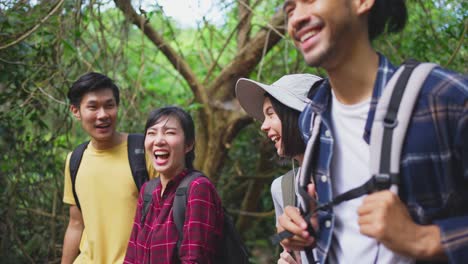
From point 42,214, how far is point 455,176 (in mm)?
4489

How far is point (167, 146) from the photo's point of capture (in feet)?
9.95

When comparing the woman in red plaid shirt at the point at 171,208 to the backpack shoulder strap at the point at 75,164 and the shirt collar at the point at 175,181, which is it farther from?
the backpack shoulder strap at the point at 75,164

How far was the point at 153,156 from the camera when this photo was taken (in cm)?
306

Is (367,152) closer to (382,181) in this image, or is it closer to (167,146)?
(382,181)

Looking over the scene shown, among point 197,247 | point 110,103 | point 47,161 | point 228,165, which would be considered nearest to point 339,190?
point 197,247

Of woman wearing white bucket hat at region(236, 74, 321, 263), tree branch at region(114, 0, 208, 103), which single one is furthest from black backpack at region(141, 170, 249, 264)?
tree branch at region(114, 0, 208, 103)

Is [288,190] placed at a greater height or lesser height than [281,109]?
lesser

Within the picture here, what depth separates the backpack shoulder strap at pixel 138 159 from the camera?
3.29 meters

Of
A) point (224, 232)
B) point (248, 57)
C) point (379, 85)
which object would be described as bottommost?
point (224, 232)

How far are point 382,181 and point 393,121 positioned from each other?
148 mm

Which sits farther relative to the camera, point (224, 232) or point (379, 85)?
point (224, 232)

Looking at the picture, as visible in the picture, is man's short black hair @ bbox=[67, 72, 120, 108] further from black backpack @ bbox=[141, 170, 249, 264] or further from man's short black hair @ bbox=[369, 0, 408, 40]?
man's short black hair @ bbox=[369, 0, 408, 40]

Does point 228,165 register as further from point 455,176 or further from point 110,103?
point 455,176

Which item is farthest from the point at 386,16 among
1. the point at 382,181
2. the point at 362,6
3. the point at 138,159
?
the point at 138,159
